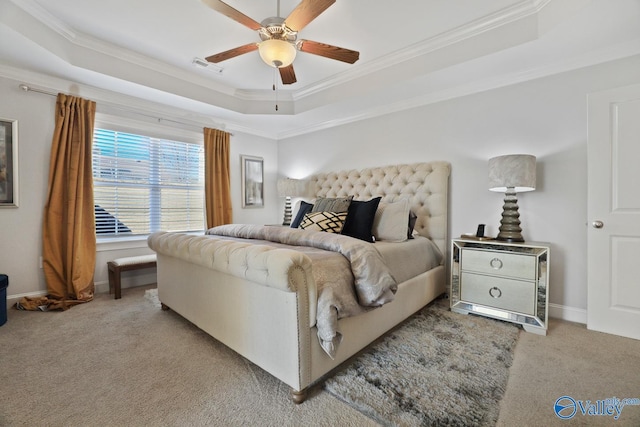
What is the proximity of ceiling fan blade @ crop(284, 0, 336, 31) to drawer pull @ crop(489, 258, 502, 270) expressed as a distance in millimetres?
2307

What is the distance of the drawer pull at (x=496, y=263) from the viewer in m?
2.36

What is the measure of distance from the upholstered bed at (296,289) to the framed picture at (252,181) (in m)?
1.73

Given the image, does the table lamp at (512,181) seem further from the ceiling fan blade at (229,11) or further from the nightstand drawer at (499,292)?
the ceiling fan blade at (229,11)

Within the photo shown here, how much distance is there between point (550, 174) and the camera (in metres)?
2.54

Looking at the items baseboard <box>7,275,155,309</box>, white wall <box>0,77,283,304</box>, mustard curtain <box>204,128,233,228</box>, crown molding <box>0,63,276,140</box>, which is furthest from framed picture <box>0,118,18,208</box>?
mustard curtain <box>204,128,233,228</box>

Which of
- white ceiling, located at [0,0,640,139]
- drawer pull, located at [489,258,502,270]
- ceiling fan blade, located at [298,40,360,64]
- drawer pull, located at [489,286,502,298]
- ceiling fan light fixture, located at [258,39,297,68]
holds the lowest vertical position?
drawer pull, located at [489,286,502,298]

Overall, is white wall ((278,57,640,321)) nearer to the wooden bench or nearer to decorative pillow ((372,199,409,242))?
decorative pillow ((372,199,409,242))

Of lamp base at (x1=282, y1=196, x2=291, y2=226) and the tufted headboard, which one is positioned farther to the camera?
lamp base at (x1=282, y1=196, x2=291, y2=226)

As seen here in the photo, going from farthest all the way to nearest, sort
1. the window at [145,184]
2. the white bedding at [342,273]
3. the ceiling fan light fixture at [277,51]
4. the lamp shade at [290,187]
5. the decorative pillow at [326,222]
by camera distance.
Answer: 1. the lamp shade at [290,187]
2. the window at [145,184]
3. the decorative pillow at [326,222]
4. the ceiling fan light fixture at [277,51]
5. the white bedding at [342,273]

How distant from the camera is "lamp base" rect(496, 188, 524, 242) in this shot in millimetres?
2447

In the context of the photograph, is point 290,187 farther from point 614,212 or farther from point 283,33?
point 614,212

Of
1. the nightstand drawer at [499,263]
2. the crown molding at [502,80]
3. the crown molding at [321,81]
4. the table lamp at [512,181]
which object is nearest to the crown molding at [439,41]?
the crown molding at [321,81]

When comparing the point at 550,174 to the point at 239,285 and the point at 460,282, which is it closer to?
the point at 460,282

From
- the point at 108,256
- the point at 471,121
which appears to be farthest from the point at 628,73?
the point at 108,256
